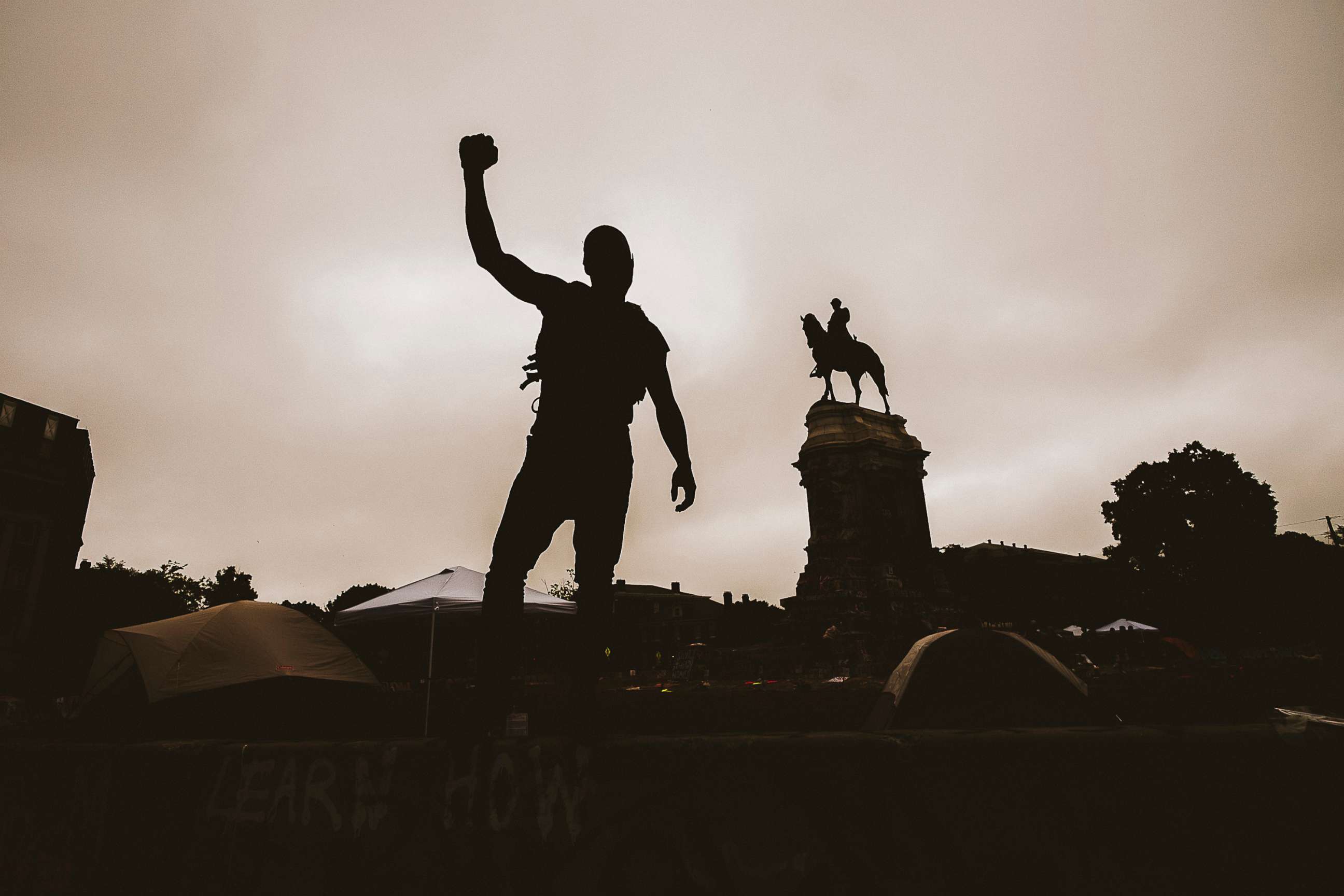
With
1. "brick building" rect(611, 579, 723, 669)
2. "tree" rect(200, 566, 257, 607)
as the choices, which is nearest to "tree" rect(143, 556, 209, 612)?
"tree" rect(200, 566, 257, 607)

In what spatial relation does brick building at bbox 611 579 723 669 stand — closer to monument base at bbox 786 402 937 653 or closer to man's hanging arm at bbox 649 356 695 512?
monument base at bbox 786 402 937 653

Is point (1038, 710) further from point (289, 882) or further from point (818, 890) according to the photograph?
point (289, 882)

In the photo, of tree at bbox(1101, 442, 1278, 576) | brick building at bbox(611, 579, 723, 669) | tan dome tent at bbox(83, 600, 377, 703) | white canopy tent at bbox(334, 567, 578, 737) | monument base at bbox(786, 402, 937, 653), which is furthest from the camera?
brick building at bbox(611, 579, 723, 669)

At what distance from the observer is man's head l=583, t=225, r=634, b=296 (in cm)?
308

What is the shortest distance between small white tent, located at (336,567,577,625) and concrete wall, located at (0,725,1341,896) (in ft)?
24.0

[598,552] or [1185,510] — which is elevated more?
[1185,510]

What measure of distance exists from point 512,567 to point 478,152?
1.69 meters

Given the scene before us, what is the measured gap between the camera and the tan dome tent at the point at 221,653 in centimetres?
820

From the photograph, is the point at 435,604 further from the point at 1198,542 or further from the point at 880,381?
the point at 1198,542

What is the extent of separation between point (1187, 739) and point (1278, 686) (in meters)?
12.3

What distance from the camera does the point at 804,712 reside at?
9.62 meters

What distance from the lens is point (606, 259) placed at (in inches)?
121

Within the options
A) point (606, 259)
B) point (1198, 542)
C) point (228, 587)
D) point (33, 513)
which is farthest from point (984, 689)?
point (228, 587)

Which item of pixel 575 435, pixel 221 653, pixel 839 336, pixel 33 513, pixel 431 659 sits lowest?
pixel 431 659
